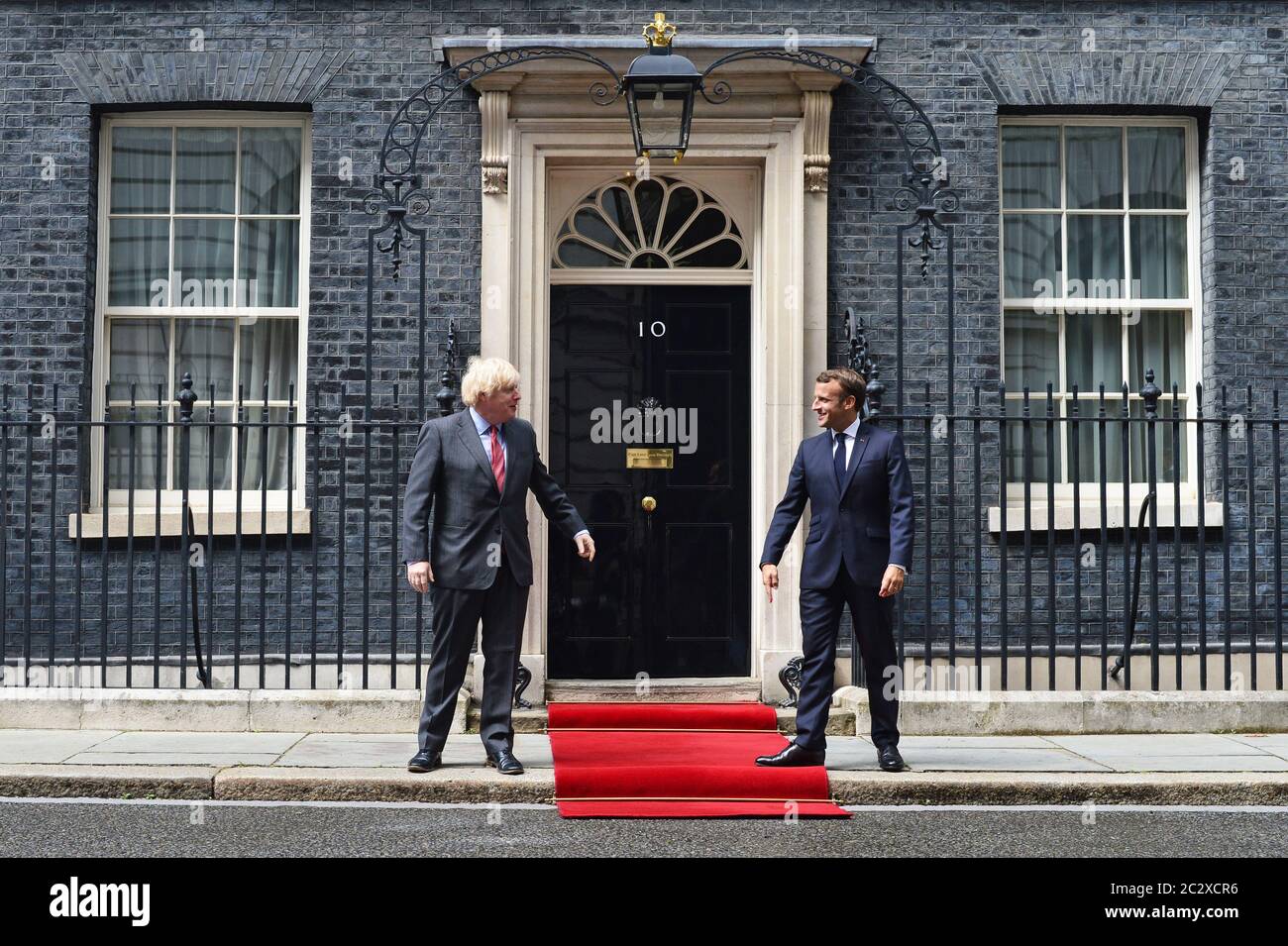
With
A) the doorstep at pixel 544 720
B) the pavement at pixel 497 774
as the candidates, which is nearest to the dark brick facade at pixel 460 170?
the doorstep at pixel 544 720

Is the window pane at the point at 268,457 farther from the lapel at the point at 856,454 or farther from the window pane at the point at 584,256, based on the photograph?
the lapel at the point at 856,454

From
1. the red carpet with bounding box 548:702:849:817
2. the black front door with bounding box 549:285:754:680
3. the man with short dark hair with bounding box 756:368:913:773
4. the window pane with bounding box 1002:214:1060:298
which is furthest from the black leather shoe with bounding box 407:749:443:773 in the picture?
the window pane with bounding box 1002:214:1060:298

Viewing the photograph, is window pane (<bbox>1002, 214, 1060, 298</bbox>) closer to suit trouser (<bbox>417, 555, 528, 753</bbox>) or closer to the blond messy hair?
the blond messy hair

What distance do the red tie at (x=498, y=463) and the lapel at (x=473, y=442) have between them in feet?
0.09

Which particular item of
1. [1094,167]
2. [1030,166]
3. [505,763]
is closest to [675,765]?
[505,763]

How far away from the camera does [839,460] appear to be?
711 centimetres

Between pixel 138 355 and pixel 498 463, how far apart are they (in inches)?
147

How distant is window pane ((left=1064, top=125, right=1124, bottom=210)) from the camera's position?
387 inches

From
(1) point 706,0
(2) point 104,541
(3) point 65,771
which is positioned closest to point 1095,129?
(1) point 706,0

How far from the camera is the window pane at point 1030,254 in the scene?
385 inches

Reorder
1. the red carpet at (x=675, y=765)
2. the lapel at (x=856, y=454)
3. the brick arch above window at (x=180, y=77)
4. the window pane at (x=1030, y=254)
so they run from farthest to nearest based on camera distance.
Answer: the window pane at (x=1030, y=254) < the brick arch above window at (x=180, y=77) < the lapel at (x=856, y=454) < the red carpet at (x=675, y=765)

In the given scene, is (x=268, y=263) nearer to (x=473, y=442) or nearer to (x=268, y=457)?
(x=268, y=457)

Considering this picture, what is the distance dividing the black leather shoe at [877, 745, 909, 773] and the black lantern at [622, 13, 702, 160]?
3478 mm

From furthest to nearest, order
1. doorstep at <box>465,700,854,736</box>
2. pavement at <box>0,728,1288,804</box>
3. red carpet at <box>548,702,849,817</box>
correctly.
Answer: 1. doorstep at <box>465,700,854,736</box>
2. pavement at <box>0,728,1288,804</box>
3. red carpet at <box>548,702,849,817</box>
